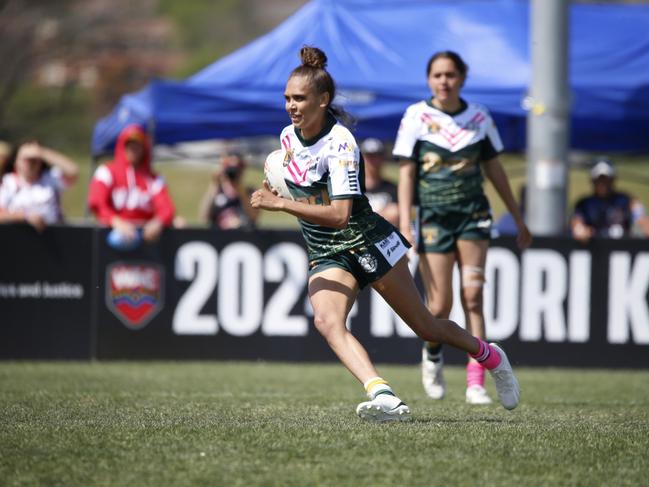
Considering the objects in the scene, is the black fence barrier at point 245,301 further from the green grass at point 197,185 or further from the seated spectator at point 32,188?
the green grass at point 197,185

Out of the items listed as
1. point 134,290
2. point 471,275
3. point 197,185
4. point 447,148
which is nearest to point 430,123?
point 447,148

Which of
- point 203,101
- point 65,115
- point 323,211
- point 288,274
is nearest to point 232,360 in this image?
point 288,274

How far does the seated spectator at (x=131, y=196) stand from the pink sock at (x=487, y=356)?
5.36 metres

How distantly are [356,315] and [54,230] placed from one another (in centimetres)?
313

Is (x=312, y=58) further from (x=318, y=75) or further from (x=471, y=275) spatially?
(x=471, y=275)

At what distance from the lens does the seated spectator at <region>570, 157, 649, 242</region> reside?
12.3 meters

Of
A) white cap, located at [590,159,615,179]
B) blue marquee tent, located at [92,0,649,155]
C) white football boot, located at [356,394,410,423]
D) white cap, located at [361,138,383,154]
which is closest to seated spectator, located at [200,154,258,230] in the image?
→ blue marquee tent, located at [92,0,649,155]

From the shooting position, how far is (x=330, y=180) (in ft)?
19.2

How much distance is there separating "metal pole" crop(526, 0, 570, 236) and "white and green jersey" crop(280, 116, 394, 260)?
6283mm

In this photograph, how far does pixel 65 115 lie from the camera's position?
41125 mm

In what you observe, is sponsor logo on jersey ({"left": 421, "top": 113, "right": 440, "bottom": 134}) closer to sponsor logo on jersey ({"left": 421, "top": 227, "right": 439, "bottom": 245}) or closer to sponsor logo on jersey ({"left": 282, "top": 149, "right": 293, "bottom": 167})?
sponsor logo on jersey ({"left": 421, "top": 227, "right": 439, "bottom": 245})

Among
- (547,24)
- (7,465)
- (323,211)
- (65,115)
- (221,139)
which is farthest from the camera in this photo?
(65,115)

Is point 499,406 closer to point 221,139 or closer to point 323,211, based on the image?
point 323,211

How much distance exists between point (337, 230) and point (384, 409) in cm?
98
